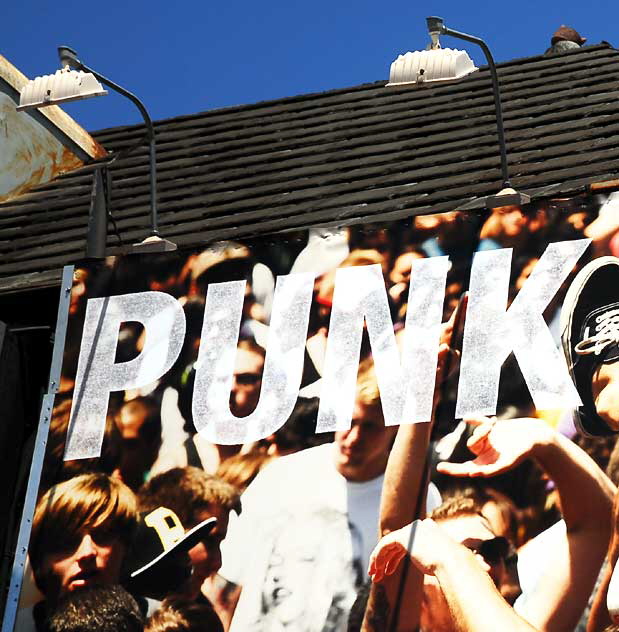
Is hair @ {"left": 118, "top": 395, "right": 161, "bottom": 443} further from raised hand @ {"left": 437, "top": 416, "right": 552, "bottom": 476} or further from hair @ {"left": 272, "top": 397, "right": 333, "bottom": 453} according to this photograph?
raised hand @ {"left": 437, "top": 416, "right": 552, "bottom": 476}

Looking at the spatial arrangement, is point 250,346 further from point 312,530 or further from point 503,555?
point 503,555

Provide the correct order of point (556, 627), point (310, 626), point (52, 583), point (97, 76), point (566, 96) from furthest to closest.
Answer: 1. point (566, 96)
2. point (97, 76)
3. point (52, 583)
4. point (310, 626)
5. point (556, 627)

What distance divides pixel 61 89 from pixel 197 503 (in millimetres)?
3007

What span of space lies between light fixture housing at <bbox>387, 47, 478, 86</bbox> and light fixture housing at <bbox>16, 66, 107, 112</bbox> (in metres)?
1.98

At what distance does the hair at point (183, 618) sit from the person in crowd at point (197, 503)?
0.07m

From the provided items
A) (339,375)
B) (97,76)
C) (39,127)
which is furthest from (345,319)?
(39,127)

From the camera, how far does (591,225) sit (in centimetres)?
937

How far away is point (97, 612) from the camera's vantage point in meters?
9.06

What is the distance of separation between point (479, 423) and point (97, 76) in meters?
3.71

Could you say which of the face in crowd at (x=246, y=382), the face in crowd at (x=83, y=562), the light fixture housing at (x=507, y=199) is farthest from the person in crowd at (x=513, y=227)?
the face in crowd at (x=83, y=562)

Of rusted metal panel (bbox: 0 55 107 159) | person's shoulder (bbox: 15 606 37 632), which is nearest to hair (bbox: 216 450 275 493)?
person's shoulder (bbox: 15 606 37 632)

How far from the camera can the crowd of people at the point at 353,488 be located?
8375 mm

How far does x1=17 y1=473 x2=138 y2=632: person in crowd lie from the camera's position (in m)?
9.21

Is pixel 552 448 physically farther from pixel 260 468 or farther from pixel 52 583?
pixel 52 583
